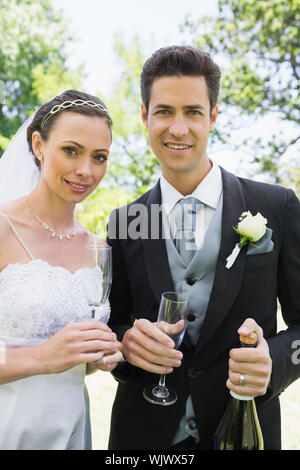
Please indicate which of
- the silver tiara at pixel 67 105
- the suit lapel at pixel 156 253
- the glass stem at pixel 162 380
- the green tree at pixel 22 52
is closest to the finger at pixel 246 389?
the glass stem at pixel 162 380

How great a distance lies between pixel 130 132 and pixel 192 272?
11926 millimetres

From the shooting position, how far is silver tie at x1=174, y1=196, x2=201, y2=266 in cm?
235

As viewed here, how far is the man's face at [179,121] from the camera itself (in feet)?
7.90

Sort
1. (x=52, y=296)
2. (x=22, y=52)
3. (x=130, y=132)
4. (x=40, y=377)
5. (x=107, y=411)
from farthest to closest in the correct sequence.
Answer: (x=22, y=52) → (x=130, y=132) → (x=107, y=411) → (x=52, y=296) → (x=40, y=377)

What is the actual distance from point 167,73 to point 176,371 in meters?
1.79

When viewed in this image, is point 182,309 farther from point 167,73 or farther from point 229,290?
point 167,73

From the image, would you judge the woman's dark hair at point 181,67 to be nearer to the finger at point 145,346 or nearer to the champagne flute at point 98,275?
the champagne flute at point 98,275

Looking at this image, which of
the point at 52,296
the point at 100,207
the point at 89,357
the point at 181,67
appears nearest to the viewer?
the point at 89,357

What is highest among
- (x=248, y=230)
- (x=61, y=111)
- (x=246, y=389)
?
(x=61, y=111)

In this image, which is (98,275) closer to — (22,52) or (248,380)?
(248,380)

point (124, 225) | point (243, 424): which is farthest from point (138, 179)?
point (243, 424)

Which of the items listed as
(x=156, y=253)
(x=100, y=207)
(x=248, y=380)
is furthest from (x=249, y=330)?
(x=100, y=207)

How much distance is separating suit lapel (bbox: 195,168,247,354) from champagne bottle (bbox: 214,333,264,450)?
354 mm

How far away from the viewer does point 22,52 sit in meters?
20.5
